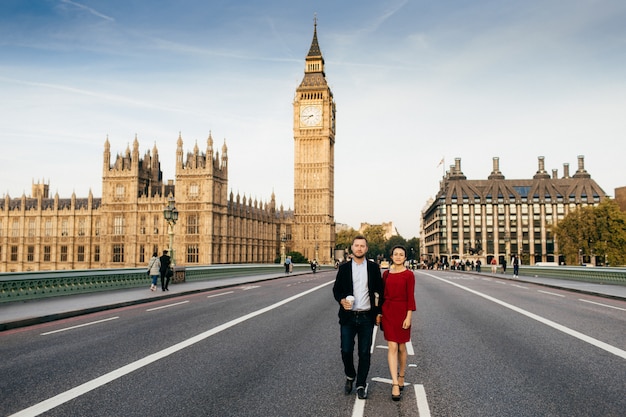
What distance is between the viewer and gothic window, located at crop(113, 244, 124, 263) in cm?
7456

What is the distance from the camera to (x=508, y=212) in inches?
4525

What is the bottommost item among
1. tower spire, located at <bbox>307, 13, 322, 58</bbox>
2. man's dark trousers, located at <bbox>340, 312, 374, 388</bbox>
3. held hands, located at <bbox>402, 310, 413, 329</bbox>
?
man's dark trousers, located at <bbox>340, 312, 374, 388</bbox>

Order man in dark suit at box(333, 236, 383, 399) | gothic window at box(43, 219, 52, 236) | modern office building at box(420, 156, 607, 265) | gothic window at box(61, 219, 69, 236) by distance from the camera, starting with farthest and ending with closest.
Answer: modern office building at box(420, 156, 607, 265)
gothic window at box(43, 219, 52, 236)
gothic window at box(61, 219, 69, 236)
man in dark suit at box(333, 236, 383, 399)

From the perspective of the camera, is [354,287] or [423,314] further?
[423,314]

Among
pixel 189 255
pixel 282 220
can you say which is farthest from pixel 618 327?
pixel 282 220

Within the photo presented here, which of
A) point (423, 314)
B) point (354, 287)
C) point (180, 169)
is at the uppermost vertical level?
point (180, 169)

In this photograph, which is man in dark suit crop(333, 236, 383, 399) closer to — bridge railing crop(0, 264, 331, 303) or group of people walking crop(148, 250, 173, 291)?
bridge railing crop(0, 264, 331, 303)

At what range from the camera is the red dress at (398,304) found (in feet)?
20.1

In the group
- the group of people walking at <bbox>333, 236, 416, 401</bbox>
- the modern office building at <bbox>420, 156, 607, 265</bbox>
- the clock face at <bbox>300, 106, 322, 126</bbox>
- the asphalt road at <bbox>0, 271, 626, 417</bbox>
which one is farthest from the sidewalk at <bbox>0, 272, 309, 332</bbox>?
the modern office building at <bbox>420, 156, 607, 265</bbox>

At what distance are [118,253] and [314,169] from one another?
42.5m

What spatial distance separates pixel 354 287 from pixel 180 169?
69933 millimetres

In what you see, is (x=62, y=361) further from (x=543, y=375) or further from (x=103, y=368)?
(x=543, y=375)

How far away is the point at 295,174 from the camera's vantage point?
103m

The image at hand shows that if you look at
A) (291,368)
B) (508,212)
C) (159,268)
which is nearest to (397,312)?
(291,368)
